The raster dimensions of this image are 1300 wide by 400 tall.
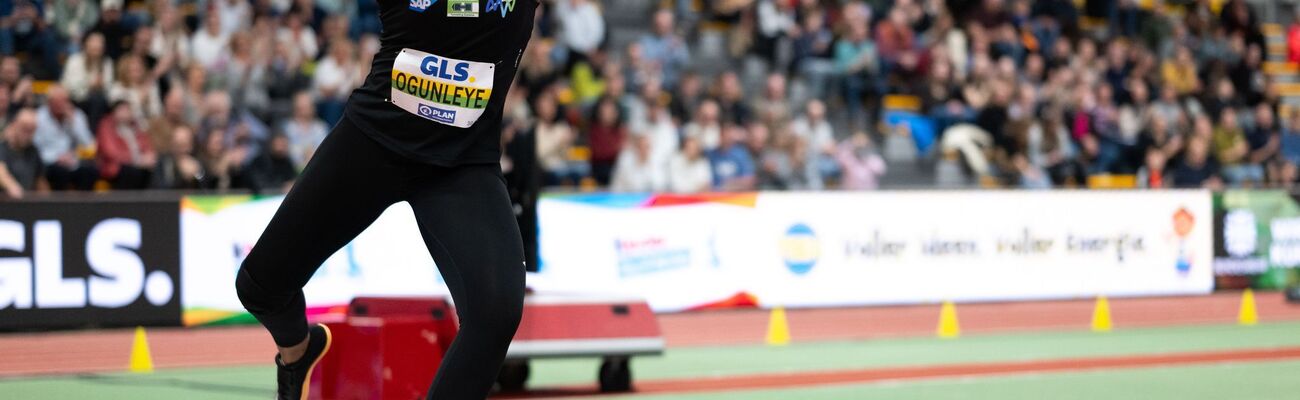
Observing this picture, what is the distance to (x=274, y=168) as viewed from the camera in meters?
15.9

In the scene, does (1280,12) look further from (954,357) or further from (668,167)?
(954,357)

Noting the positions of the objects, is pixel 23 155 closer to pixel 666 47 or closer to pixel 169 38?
pixel 169 38

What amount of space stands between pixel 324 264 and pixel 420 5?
8.84 metres

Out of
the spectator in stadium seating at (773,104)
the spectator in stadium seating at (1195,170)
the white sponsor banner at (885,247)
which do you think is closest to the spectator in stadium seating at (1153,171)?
the spectator in stadium seating at (1195,170)

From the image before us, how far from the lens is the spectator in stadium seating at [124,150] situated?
49.3 feet

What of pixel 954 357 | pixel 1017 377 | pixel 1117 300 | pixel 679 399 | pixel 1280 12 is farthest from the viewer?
pixel 1280 12

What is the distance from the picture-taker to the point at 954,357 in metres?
12.6

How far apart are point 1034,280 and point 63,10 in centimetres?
1010

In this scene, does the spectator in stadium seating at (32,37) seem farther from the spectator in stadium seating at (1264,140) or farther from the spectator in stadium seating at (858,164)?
the spectator in stadium seating at (1264,140)

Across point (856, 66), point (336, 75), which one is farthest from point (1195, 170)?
point (336, 75)

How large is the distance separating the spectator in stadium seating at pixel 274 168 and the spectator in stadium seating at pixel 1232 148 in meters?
13.9

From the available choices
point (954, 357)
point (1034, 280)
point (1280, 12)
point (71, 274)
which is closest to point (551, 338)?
point (954, 357)

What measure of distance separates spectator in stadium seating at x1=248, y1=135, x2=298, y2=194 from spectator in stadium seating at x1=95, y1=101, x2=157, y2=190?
918 mm

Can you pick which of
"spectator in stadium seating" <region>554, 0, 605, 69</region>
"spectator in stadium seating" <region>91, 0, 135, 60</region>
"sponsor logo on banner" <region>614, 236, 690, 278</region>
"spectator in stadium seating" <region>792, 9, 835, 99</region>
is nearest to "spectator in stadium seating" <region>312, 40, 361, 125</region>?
"spectator in stadium seating" <region>91, 0, 135, 60</region>
